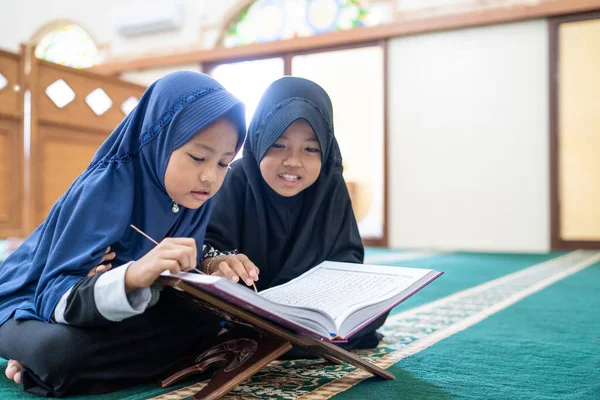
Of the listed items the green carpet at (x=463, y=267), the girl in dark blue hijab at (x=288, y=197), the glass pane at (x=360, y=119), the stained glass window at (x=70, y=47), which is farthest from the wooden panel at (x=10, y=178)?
the glass pane at (x=360, y=119)

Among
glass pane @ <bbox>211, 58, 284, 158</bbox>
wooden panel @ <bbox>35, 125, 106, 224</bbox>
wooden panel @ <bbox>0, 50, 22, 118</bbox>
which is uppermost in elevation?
glass pane @ <bbox>211, 58, 284, 158</bbox>

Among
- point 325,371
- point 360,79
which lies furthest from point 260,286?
point 360,79

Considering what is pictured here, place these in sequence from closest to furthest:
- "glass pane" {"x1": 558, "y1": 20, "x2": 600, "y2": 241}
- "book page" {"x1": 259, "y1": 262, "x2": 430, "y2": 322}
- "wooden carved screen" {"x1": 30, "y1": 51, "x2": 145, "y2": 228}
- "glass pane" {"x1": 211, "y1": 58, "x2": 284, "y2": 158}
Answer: "book page" {"x1": 259, "y1": 262, "x2": 430, "y2": 322}, "wooden carved screen" {"x1": 30, "y1": 51, "x2": 145, "y2": 228}, "glass pane" {"x1": 558, "y1": 20, "x2": 600, "y2": 241}, "glass pane" {"x1": 211, "y1": 58, "x2": 284, "y2": 158}

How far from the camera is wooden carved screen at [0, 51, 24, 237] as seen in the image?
3.65 meters

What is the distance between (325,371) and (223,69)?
576cm

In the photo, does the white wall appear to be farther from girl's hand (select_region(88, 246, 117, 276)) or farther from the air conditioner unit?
girl's hand (select_region(88, 246, 117, 276))

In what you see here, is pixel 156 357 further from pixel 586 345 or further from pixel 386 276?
pixel 586 345

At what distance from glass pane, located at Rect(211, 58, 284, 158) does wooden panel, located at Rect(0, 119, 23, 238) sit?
119 inches

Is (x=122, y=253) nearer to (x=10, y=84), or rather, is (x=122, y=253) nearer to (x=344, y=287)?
(x=344, y=287)

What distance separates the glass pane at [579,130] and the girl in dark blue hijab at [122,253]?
454 cm

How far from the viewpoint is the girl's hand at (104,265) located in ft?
3.41

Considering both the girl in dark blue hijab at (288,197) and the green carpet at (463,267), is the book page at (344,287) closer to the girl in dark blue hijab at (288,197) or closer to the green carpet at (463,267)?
the girl in dark blue hijab at (288,197)

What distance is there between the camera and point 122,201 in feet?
3.50

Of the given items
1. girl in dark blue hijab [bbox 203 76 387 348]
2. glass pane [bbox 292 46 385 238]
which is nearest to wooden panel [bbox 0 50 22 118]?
girl in dark blue hijab [bbox 203 76 387 348]
